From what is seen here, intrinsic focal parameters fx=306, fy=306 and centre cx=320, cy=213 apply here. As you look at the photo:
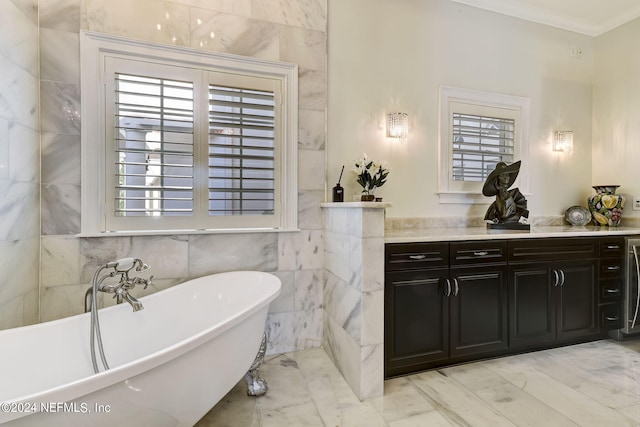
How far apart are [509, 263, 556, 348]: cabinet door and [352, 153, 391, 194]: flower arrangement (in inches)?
47.4

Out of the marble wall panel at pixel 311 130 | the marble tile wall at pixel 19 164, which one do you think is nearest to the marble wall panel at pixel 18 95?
the marble tile wall at pixel 19 164

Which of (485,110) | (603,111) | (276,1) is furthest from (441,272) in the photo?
(603,111)

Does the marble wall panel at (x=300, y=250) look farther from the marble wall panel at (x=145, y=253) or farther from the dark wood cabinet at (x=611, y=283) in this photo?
the dark wood cabinet at (x=611, y=283)

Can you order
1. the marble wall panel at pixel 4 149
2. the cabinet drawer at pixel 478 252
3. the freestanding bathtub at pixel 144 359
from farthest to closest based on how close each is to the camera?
the cabinet drawer at pixel 478 252
the marble wall panel at pixel 4 149
the freestanding bathtub at pixel 144 359

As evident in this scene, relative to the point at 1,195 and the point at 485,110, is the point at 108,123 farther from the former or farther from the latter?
the point at 485,110

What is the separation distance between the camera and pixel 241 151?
7.66 feet

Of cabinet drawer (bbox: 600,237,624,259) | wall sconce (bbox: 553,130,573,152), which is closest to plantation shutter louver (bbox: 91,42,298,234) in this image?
cabinet drawer (bbox: 600,237,624,259)

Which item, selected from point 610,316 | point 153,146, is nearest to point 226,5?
point 153,146

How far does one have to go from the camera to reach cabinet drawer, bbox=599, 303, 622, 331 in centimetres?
261

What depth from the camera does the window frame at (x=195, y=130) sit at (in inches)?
78.6

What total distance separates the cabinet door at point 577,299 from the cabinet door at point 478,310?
598 millimetres

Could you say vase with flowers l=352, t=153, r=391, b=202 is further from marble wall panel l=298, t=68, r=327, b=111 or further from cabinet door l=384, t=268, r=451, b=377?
cabinet door l=384, t=268, r=451, b=377

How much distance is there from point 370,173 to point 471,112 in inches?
54.6

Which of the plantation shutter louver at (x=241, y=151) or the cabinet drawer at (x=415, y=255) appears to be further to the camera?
the plantation shutter louver at (x=241, y=151)
